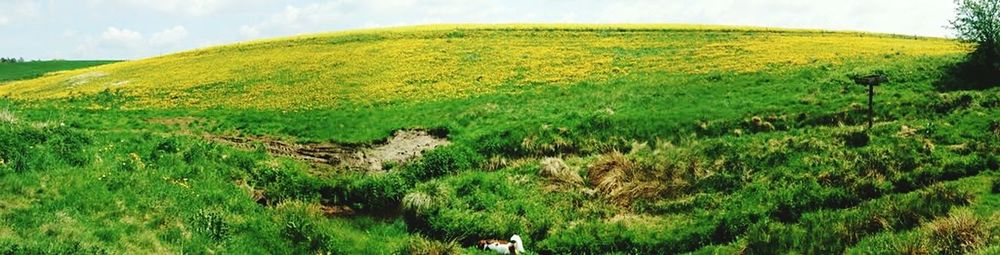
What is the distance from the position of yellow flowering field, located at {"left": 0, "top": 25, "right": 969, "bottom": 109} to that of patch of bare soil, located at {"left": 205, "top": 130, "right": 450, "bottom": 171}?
8.28 m

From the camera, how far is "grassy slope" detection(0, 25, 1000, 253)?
17.7m

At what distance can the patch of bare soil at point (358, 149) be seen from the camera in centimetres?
2902

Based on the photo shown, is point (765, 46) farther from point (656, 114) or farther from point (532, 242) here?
point (532, 242)

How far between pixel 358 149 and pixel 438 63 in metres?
23.7

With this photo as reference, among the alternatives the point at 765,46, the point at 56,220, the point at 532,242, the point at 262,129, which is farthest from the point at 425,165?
the point at 765,46

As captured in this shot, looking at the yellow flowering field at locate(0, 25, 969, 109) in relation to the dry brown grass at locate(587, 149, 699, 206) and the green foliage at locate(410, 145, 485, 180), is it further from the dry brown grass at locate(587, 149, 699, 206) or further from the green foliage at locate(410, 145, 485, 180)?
the dry brown grass at locate(587, 149, 699, 206)

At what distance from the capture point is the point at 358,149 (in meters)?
30.7

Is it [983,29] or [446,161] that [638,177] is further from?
[983,29]

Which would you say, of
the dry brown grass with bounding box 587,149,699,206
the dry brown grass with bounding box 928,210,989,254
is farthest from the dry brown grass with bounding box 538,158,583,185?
the dry brown grass with bounding box 928,210,989,254

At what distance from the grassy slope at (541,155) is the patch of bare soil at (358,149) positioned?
112 cm

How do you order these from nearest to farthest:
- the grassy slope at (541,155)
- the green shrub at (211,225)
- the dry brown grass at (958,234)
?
1. the dry brown grass at (958,234)
2. the green shrub at (211,225)
3. the grassy slope at (541,155)

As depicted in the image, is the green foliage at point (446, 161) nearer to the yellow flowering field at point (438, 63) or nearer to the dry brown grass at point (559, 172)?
the dry brown grass at point (559, 172)

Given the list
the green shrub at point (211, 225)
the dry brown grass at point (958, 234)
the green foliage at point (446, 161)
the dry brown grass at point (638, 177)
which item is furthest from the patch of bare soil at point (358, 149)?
the dry brown grass at point (958, 234)

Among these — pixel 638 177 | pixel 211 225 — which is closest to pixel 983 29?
pixel 638 177
